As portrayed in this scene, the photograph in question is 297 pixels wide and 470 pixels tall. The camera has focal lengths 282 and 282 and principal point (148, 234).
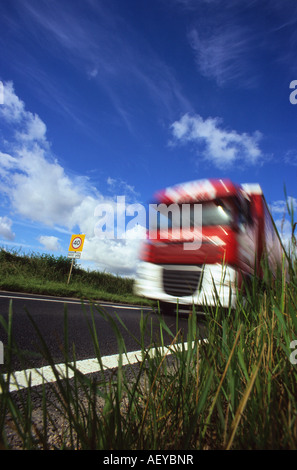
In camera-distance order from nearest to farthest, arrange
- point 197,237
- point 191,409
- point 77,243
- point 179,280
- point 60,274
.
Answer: point 191,409 → point 197,237 → point 179,280 → point 77,243 → point 60,274

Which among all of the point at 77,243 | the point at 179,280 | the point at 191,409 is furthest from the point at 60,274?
the point at 191,409

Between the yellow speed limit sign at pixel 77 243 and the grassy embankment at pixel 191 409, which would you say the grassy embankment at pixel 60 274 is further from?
the grassy embankment at pixel 191 409

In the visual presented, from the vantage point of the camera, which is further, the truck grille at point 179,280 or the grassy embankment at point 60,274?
the grassy embankment at point 60,274

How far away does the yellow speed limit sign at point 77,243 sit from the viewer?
473 inches

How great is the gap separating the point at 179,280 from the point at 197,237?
0.77 m

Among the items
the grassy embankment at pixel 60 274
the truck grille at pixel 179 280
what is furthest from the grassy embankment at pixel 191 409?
the grassy embankment at pixel 60 274

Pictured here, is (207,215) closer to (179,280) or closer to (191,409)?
(179,280)

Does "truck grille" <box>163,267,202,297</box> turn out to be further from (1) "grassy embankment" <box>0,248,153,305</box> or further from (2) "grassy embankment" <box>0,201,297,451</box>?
(1) "grassy embankment" <box>0,248,153,305</box>

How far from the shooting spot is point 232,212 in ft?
14.4

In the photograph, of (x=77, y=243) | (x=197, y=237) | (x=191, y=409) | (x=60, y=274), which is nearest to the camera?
(x=191, y=409)

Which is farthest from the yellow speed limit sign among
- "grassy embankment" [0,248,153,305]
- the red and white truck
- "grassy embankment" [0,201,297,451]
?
"grassy embankment" [0,201,297,451]

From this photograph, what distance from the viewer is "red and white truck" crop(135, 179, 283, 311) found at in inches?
163

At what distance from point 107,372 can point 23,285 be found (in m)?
7.39

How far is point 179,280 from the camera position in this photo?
4629 mm
